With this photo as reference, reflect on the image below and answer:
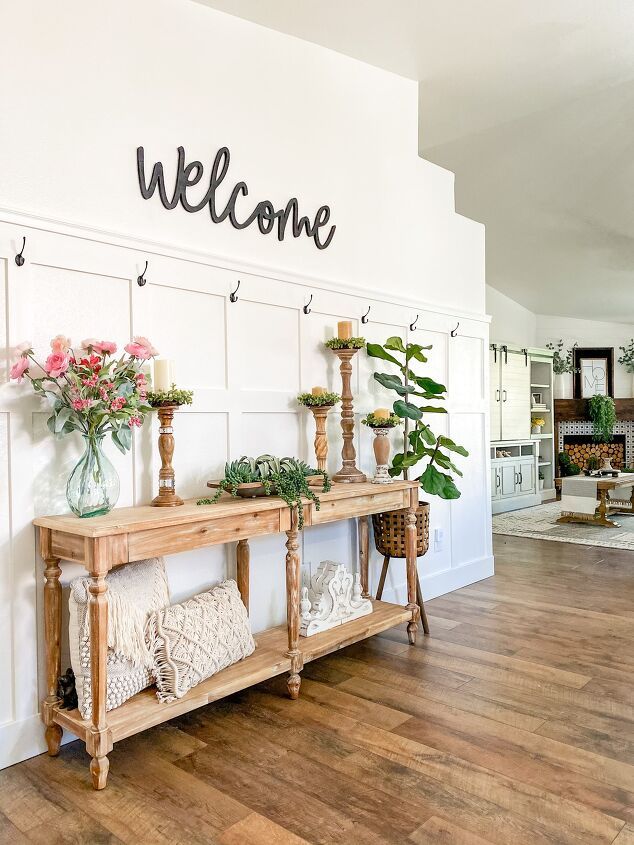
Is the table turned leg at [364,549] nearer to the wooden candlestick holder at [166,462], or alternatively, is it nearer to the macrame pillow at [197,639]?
the macrame pillow at [197,639]

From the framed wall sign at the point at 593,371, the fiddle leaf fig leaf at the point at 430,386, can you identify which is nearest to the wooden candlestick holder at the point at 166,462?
the fiddle leaf fig leaf at the point at 430,386

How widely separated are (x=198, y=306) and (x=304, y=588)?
1428 millimetres

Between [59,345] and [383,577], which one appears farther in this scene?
[383,577]

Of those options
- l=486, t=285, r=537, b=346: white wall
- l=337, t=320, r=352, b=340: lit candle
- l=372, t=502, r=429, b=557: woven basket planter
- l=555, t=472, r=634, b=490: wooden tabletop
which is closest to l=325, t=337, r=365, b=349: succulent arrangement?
l=337, t=320, r=352, b=340: lit candle

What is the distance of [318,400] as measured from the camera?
325 cm

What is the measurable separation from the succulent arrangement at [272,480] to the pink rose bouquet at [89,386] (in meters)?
0.47

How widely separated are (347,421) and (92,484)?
4.95 feet

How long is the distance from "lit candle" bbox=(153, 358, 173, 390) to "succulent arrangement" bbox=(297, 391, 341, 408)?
86cm

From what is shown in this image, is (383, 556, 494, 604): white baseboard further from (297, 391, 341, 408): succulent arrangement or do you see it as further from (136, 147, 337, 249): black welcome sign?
(136, 147, 337, 249): black welcome sign

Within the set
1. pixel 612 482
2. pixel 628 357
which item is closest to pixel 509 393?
pixel 612 482

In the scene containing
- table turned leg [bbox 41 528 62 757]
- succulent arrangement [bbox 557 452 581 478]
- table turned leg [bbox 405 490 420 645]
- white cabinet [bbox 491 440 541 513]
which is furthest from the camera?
succulent arrangement [bbox 557 452 581 478]

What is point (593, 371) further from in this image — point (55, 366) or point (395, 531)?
point (55, 366)

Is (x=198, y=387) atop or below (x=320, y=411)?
atop

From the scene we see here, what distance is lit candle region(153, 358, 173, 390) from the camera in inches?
102
